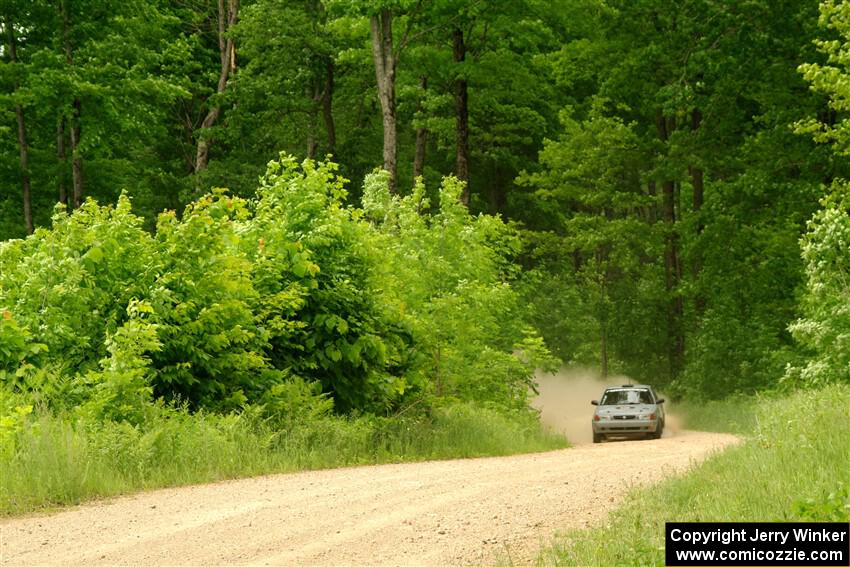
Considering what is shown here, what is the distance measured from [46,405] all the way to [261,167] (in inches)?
1096

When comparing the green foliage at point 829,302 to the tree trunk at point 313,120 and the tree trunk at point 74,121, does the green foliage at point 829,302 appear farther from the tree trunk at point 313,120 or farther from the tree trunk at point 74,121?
the tree trunk at point 313,120

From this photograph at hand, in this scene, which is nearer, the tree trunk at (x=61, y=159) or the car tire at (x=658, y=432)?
the car tire at (x=658, y=432)

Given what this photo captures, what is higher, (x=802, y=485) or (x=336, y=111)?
(x=336, y=111)

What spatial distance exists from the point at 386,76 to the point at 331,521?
21309mm

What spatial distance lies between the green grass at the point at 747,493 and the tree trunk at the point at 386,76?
56.4ft

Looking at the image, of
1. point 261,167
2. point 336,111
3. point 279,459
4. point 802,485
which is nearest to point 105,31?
point 261,167

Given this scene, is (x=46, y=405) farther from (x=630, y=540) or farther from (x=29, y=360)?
(x=630, y=540)

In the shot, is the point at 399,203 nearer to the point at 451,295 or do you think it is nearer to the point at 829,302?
the point at 451,295

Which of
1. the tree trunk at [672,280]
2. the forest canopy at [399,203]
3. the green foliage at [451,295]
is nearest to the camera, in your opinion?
the forest canopy at [399,203]

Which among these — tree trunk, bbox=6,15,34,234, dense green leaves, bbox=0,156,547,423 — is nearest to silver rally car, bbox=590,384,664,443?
dense green leaves, bbox=0,156,547,423

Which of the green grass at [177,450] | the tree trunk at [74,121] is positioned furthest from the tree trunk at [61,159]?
the green grass at [177,450]

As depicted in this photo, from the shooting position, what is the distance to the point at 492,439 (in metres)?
20.8

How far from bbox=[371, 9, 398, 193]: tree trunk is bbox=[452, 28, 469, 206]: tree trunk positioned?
13.2 ft

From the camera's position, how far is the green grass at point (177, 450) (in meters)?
12.2
